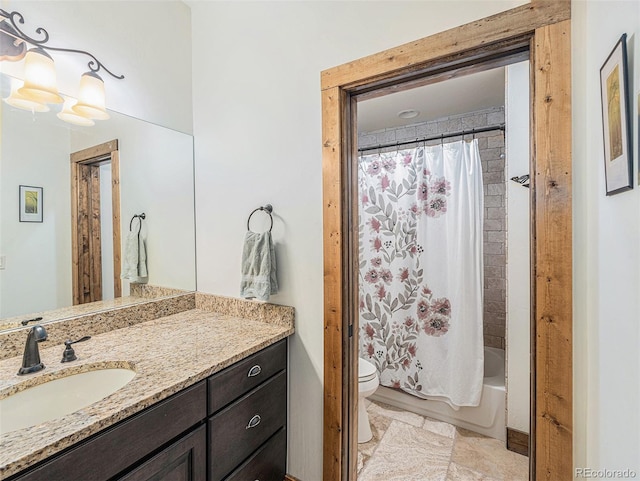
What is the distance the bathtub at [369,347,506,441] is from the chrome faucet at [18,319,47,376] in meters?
2.15

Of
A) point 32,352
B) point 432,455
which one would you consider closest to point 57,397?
point 32,352

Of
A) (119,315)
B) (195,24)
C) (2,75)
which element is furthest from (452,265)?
(2,75)

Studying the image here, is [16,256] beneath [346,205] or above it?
beneath

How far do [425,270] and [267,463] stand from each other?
5.24 feet

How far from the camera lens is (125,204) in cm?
160

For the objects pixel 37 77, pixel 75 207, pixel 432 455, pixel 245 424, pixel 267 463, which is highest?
pixel 37 77

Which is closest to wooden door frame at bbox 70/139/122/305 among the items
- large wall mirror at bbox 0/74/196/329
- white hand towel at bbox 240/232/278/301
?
large wall mirror at bbox 0/74/196/329

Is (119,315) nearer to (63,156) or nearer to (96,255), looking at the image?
(96,255)

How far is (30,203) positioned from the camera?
4.07 ft

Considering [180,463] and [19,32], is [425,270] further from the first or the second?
[19,32]

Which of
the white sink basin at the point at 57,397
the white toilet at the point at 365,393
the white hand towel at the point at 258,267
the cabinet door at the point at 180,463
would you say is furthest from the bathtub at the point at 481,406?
the white sink basin at the point at 57,397

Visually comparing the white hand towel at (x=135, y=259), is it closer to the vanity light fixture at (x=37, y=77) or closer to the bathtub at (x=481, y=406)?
the vanity light fixture at (x=37, y=77)

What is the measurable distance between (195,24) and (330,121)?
48.7 inches

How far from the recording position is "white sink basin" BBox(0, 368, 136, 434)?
901mm
